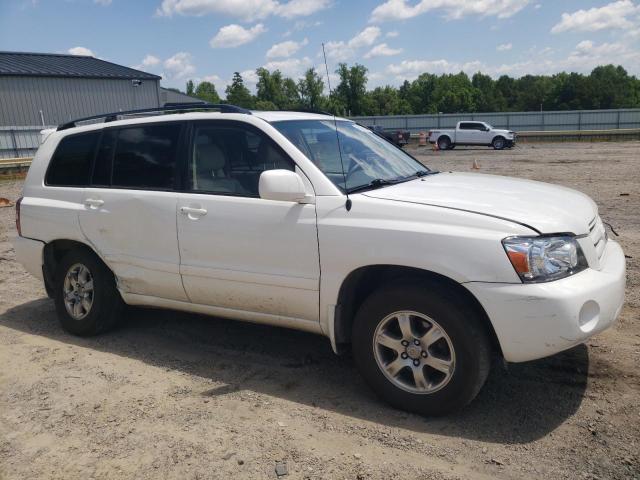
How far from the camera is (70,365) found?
15.2 feet

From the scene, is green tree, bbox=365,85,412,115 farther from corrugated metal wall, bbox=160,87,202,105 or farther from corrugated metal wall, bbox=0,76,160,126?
corrugated metal wall, bbox=0,76,160,126

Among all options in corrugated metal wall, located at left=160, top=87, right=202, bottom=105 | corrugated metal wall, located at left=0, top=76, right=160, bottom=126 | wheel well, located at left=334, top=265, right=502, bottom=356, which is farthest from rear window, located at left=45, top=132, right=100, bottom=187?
corrugated metal wall, located at left=160, top=87, right=202, bottom=105

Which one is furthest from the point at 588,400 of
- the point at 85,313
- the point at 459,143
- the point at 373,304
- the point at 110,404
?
the point at 459,143

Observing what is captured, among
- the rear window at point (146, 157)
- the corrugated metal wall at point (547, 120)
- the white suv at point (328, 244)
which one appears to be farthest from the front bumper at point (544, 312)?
the corrugated metal wall at point (547, 120)

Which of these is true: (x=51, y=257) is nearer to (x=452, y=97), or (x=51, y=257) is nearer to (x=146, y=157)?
(x=146, y=157)

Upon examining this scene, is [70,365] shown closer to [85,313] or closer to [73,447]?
[85,313]

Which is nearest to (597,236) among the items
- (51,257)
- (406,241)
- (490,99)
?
(406,241)

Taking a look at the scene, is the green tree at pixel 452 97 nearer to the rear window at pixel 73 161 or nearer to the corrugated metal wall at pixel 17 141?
the corrugated metal wall at pixel 17 141

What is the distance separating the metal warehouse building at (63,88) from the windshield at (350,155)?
132 ft

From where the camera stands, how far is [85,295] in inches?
203

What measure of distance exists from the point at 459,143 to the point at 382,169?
103 feet

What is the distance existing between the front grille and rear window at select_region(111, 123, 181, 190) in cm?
302

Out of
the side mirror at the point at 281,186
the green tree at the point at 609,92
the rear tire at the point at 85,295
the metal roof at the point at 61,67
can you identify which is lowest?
the rear tire at the point at 85,295

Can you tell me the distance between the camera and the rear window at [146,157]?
180 inches
